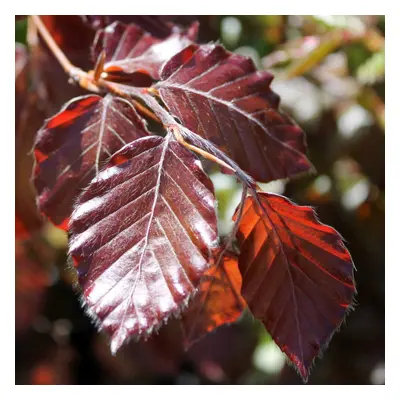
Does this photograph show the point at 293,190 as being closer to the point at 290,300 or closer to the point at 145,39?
the point at 145,39

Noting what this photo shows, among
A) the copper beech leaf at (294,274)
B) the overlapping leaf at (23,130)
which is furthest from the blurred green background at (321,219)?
the copper beech leaf at (294,274)

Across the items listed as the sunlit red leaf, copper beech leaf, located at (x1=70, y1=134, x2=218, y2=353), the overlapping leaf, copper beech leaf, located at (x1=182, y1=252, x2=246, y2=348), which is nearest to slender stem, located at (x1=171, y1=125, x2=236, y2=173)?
copper beech leaf, located at (x1=70, y1=134, x2=218, y2=353)

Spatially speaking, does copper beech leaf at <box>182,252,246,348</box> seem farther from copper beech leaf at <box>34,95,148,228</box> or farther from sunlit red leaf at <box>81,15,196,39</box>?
sunlit red leaf at <box>81,15,196,39</box>

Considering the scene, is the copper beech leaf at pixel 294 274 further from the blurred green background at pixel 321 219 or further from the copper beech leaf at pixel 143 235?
the blurred green background at pixel 321 219

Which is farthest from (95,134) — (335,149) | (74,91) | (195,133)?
(335,149)

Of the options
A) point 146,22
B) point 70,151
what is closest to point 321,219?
point 146,22

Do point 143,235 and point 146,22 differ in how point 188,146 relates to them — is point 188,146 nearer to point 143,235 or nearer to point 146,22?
point 143,235
